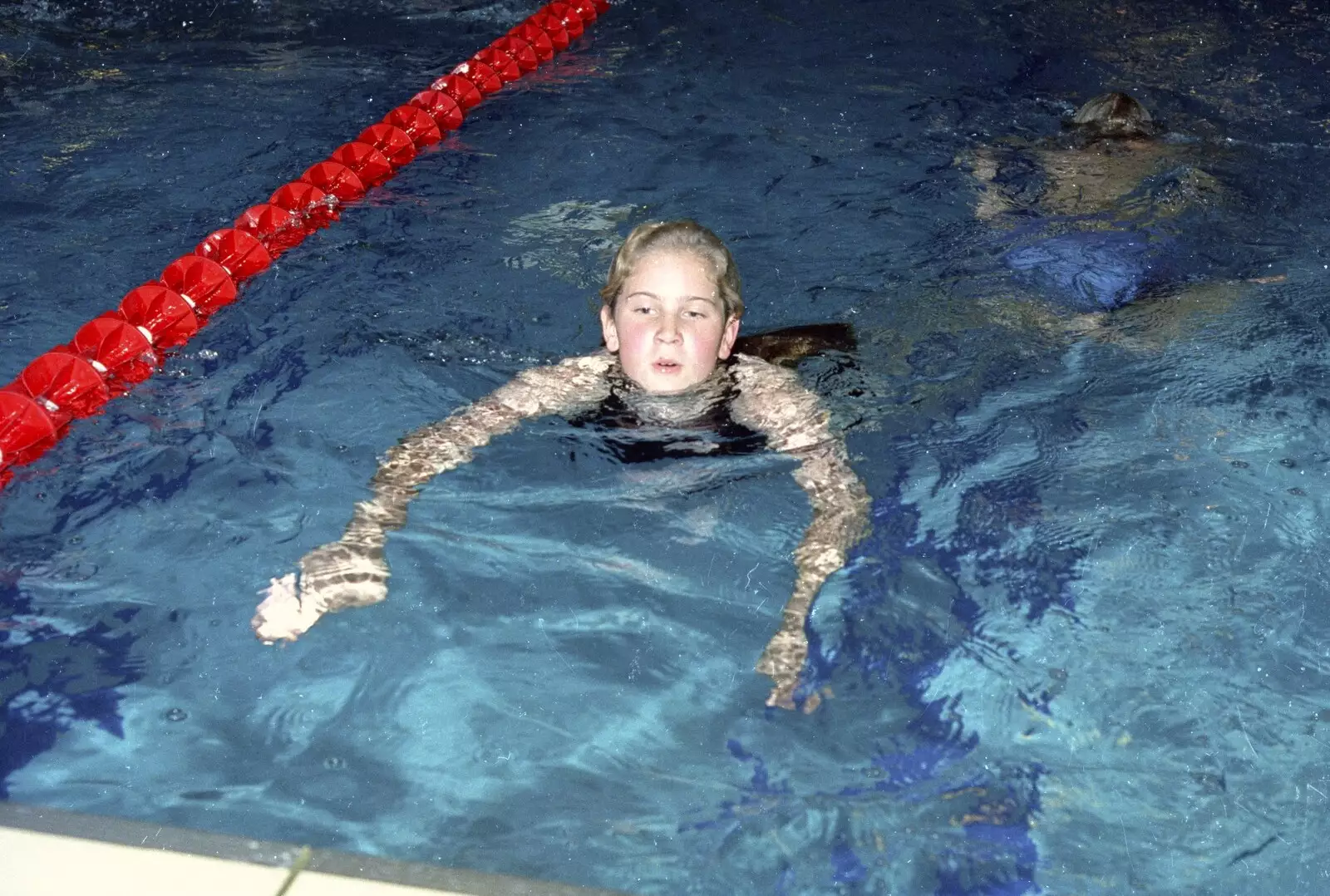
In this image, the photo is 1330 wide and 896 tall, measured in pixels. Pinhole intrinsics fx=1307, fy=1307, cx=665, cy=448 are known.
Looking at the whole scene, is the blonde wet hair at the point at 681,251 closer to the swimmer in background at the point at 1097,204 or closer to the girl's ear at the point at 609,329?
the girl's ear at the point at 609,329

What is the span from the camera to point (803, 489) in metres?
3.29

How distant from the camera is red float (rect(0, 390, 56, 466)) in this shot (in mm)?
3416

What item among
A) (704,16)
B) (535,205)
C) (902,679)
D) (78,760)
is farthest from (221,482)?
(704,16)

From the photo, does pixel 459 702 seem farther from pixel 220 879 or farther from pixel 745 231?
pixel 745 231

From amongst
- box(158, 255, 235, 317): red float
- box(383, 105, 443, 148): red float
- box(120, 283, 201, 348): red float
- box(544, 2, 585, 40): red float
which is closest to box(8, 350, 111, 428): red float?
box(120, 283, 201, 348): red float

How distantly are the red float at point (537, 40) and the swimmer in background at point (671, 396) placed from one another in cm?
383

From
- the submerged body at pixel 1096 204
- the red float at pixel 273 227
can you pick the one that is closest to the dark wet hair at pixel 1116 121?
the submerged body at pixel 1096 204

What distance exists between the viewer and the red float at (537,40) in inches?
282

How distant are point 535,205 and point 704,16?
123 inches

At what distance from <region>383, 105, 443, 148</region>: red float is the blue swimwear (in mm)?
2683

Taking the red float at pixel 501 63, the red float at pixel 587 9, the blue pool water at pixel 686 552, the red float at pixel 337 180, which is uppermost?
the red float at pixel 587 9

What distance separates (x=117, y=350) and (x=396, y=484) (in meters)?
1.26

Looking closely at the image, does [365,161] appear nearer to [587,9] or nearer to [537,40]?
[537,40]

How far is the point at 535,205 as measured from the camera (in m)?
5.29
